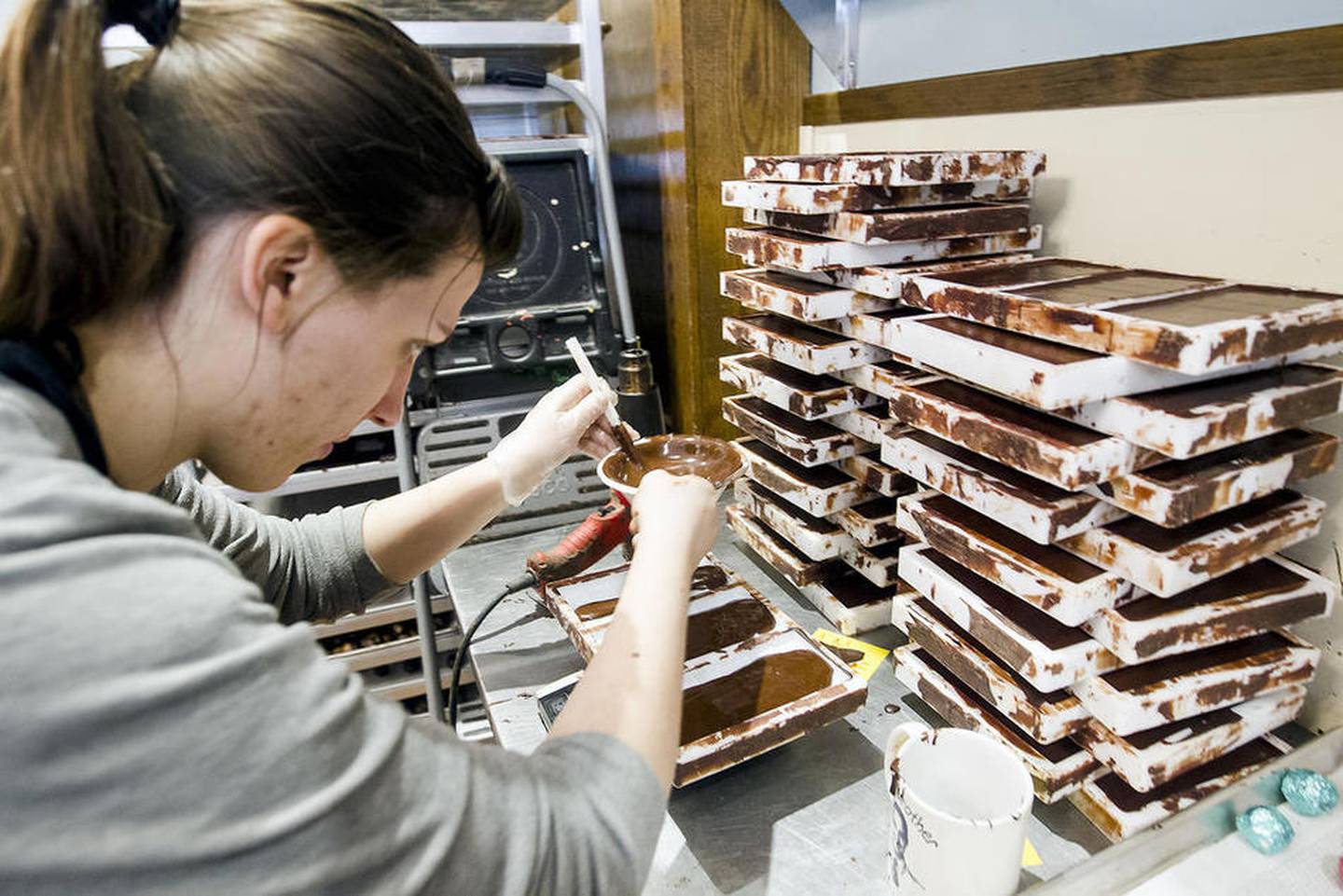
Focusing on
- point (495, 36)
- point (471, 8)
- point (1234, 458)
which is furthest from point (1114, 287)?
A: point (471, 8)

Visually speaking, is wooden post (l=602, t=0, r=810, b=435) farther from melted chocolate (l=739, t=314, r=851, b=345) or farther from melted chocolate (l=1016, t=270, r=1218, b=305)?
melted chocolate (l=1016, t=270, r=1218, b=305)

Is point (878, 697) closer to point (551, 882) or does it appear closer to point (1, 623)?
point (551, 882)

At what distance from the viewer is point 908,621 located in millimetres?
1040

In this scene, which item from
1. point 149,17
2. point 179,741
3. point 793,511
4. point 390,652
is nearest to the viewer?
point 179,741

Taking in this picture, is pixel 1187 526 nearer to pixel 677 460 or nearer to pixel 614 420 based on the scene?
pixel 677 460

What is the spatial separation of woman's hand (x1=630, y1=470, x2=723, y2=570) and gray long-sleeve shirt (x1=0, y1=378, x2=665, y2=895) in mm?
332

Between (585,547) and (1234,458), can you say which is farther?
(585,547)

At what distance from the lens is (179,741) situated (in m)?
0.45

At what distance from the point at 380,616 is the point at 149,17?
1.30m

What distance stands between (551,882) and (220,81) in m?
0.61

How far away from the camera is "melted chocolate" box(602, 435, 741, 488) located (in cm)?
114

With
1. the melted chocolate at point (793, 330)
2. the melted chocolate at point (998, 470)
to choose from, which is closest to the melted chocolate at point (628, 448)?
the melted chocolate at point (793, 330)

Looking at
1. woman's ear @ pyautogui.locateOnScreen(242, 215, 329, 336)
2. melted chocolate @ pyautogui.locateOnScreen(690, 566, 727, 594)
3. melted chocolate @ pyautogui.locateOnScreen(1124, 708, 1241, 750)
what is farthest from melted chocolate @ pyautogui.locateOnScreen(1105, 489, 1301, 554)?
woman's ear @ pyautogui.locateOnScreen(242, 215, 329, 336)

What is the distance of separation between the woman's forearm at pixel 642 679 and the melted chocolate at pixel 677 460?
34 cm
